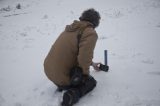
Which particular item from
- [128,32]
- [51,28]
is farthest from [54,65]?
[51,28]

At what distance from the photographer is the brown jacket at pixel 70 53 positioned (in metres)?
3.76

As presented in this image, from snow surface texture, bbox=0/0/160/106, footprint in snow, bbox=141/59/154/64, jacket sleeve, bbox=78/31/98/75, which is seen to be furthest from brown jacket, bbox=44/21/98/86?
footprint in snow, bbox=141/59/154/64

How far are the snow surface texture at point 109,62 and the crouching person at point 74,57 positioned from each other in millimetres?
359

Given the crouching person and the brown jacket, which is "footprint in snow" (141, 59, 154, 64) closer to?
the crouching person

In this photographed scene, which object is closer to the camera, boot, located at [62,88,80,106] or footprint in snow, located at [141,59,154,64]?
boot, located at [62,88,80,106]

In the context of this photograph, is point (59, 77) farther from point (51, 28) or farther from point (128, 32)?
point (51, 28)

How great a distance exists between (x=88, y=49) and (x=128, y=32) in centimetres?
485

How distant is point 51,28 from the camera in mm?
10383

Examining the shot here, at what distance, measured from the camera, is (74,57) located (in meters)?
3.95

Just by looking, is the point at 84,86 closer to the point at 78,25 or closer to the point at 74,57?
the point at 74,57

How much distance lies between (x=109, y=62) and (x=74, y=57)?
6.58 feet

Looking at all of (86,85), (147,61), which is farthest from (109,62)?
(86,85)

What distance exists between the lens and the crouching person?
378 cm

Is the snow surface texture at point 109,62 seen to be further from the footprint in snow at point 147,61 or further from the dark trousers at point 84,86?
the dark trousers at point 84,86
